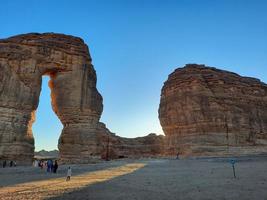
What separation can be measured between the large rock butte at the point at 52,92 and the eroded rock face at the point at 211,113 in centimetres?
1601

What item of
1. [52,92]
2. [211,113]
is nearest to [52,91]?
[52,92]

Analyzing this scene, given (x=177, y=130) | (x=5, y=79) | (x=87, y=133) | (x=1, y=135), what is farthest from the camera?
(x=177, y=130)

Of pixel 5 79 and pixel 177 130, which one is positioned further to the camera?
pixel 177 130

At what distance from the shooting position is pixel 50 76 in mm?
41500

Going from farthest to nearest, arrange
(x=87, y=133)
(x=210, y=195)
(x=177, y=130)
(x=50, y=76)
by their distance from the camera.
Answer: (x=177, y=130), (x=50, y=76), (x=87, y=133), (x=210, y=195)

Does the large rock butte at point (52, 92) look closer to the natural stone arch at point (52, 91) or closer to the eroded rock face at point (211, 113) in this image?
the natural stone arch at point (52, 91)

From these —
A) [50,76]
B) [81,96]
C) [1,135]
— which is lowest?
[1,135]

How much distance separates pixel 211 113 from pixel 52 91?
2470 cm

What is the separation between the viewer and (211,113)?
4988 cm

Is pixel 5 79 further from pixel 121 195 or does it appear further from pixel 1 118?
pixel 121 195

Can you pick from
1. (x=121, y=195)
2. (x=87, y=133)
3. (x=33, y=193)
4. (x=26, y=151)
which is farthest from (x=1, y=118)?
(x=121, y=195)

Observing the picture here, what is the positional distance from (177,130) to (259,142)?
13.9 m

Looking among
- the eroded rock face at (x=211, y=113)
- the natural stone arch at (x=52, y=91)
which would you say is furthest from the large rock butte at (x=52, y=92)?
the eroded rock face at (x=211, y=113)

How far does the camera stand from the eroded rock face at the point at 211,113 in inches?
1905
